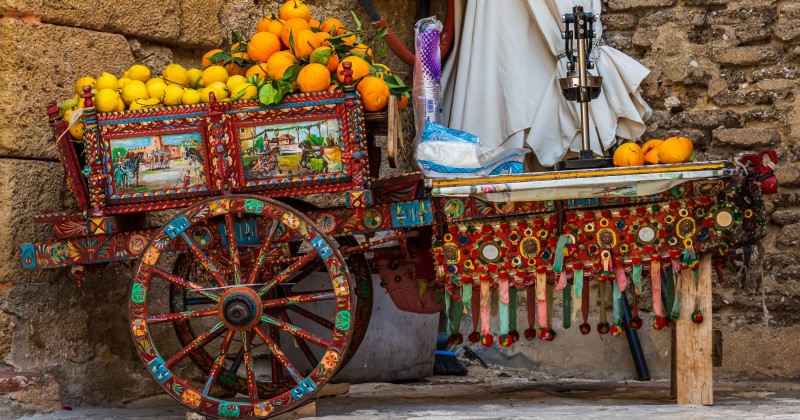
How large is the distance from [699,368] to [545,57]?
6.84 ft

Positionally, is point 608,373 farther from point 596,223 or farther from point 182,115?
point 182,115

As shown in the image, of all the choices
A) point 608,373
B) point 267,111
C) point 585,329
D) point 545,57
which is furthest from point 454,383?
point 267,111

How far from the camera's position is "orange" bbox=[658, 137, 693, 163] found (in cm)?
480

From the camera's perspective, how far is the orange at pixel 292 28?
4973 mm

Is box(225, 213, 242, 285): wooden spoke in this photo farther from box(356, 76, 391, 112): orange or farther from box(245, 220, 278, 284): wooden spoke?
box(356, 76, 391, 112): orange

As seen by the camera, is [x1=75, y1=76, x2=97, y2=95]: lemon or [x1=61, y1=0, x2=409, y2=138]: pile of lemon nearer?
[x1=61, y1=0, x2=409, y2=138]: pile of lemon

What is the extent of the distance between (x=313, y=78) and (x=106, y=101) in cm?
82

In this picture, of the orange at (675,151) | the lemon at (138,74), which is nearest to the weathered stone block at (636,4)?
the orange at (675,151)

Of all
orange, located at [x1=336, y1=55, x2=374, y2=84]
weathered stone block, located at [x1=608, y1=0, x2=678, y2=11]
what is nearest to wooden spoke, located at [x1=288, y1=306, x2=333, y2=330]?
orange, located at [x1=336, y1=55, x2=374, y2=84]

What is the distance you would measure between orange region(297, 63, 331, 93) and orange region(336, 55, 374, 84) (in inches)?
2.0

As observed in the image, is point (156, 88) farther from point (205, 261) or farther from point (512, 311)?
point (512, 311)

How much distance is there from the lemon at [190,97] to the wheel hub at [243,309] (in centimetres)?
76

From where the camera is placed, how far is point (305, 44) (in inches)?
192

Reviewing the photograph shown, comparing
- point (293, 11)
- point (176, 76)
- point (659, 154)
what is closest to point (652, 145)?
point (659, 154)
